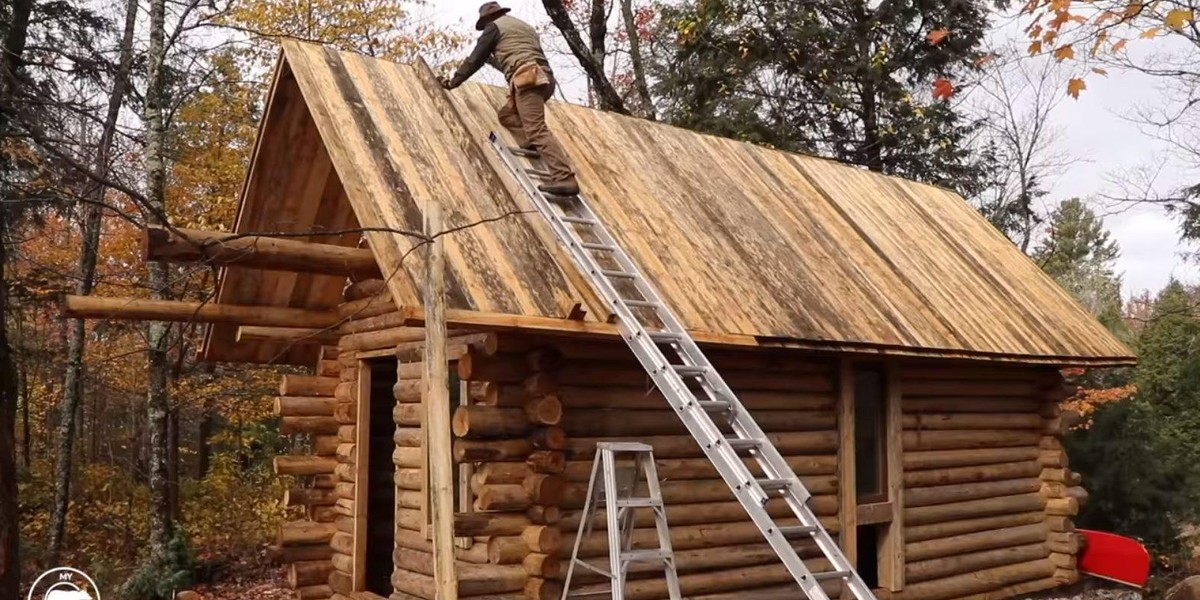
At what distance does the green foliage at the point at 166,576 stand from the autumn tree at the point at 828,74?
44.8 ft

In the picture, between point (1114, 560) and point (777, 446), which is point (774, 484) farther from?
point (1114, 560)

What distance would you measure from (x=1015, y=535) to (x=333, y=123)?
9.30 meters

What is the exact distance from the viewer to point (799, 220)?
12.3 meters

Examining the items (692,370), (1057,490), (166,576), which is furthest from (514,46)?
(166,576)

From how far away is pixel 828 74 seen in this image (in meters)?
23.2

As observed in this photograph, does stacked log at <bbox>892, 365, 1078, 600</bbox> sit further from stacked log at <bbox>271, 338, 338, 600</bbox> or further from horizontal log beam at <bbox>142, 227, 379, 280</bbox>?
horizontal log beam at <bbox>142, 227, 379, 280</bbox>

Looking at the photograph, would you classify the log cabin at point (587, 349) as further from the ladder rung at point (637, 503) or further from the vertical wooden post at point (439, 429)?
the ladder rung at point (637, 503)

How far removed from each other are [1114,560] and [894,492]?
13.9 feet

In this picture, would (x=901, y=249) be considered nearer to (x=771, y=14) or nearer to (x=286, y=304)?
(x=286, y=304)

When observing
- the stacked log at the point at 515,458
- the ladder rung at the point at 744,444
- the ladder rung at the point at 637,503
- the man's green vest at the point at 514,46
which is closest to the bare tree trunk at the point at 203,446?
the man's green vest at the point at 514,46

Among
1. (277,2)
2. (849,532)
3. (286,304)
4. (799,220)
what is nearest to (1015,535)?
(849,532)

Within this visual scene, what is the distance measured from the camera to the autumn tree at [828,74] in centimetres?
2305

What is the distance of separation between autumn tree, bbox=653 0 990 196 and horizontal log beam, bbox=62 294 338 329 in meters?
14.0

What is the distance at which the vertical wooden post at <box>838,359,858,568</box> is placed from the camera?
10289mm
